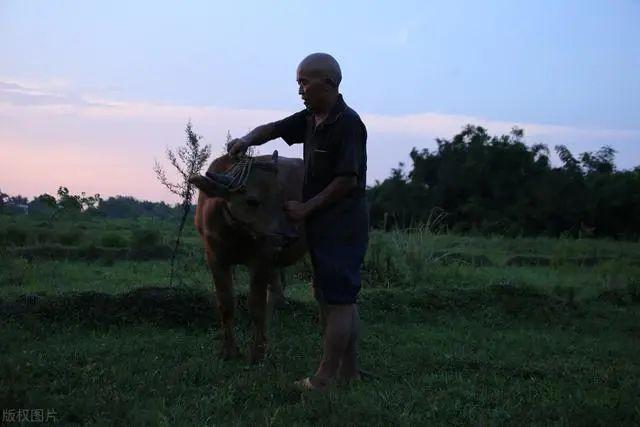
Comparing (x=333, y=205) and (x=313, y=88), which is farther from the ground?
(x=313, y=88)

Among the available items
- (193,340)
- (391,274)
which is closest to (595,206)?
(391,274)

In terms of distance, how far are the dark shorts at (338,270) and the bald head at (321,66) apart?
1.01 metres

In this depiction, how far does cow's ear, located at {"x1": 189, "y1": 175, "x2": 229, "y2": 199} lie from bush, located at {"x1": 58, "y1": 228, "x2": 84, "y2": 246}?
1496 centimetres

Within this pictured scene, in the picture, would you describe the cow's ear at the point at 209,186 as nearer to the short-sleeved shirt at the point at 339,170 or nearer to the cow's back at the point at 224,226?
the cow's back at the point at 224,226

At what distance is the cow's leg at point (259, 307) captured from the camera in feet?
17.3

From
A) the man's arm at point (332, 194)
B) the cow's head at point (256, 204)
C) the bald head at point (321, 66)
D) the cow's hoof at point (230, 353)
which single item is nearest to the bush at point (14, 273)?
the cow's hoof at point (230, 353)

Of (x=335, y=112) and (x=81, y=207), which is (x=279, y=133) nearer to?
(x=335, y=112)

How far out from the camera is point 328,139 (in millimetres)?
4363

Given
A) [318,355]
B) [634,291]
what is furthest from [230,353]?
Answer: [634,291]

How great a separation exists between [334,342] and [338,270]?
1.42 ft

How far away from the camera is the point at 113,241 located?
18.8 meters

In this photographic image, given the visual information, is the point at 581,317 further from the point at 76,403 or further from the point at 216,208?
the point at 76,403

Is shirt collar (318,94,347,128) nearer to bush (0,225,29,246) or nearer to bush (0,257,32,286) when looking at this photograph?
bush (0,257,32,286)

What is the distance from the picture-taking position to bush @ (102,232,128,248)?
18469 millimetres
